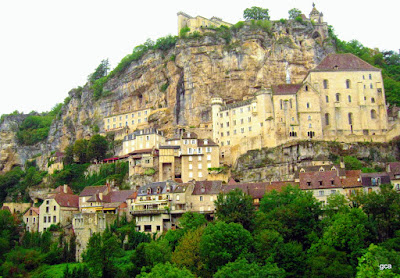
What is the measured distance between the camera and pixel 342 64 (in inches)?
3410

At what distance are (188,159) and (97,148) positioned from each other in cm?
2126

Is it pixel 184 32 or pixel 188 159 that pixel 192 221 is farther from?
pixel 184 32

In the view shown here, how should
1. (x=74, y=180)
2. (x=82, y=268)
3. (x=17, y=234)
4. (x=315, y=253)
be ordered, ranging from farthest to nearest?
(x=74, y=180)
(x=17, y=234)
(x=82, y=268)
(x=315, y=253)

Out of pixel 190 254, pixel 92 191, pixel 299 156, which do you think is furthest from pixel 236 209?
pixel 92 191

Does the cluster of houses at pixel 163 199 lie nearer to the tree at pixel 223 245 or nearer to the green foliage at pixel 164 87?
the tree at pixel 223 245

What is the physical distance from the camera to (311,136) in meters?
80.1

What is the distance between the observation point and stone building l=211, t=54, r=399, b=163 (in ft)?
265

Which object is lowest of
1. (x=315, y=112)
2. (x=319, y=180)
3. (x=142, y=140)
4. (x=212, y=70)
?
(x=319, y=180)

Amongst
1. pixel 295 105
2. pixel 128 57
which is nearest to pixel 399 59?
pixel 295 105

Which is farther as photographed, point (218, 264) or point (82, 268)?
point (82, 268)

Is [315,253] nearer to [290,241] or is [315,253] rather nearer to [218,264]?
[290,241]

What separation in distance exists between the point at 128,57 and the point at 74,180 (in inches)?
1376

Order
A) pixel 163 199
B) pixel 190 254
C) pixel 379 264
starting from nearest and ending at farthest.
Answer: pixel 379 264, pixel 190 254, pixel 163 199

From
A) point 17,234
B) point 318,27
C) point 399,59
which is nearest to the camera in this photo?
point 17,234
